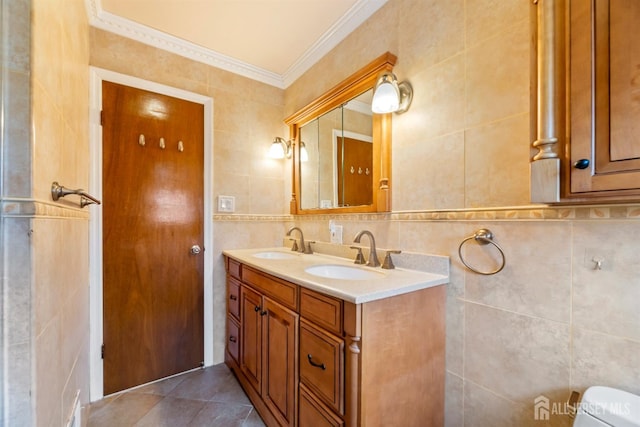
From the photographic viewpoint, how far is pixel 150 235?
73.4 inches

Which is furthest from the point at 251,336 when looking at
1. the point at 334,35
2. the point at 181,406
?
the point at 334,35

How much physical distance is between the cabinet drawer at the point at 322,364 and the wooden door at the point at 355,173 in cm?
81

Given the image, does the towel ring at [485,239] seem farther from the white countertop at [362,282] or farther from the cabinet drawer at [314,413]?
the cabinet drawer at [314,413]

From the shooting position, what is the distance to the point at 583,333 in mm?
850

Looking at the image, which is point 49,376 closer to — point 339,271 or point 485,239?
point 339,271

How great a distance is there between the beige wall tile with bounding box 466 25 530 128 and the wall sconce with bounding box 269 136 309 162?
133 centimetres

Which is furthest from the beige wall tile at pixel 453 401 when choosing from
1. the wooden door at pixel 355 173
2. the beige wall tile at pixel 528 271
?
the wooden door at pixel 355 173

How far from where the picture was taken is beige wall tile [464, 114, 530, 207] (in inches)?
38.4

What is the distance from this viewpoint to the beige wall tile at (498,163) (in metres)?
0.98

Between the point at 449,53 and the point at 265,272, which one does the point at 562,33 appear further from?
the point at 265,272

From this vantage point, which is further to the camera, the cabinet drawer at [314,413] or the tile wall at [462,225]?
the cabinet drawer at [314,413]

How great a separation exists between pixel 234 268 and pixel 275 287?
68 cm

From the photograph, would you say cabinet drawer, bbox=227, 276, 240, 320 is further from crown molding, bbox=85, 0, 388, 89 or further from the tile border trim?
crown molding, bbox=85, 0, 388, 89

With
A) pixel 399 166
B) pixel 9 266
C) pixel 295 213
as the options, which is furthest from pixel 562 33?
pixel 295 213
